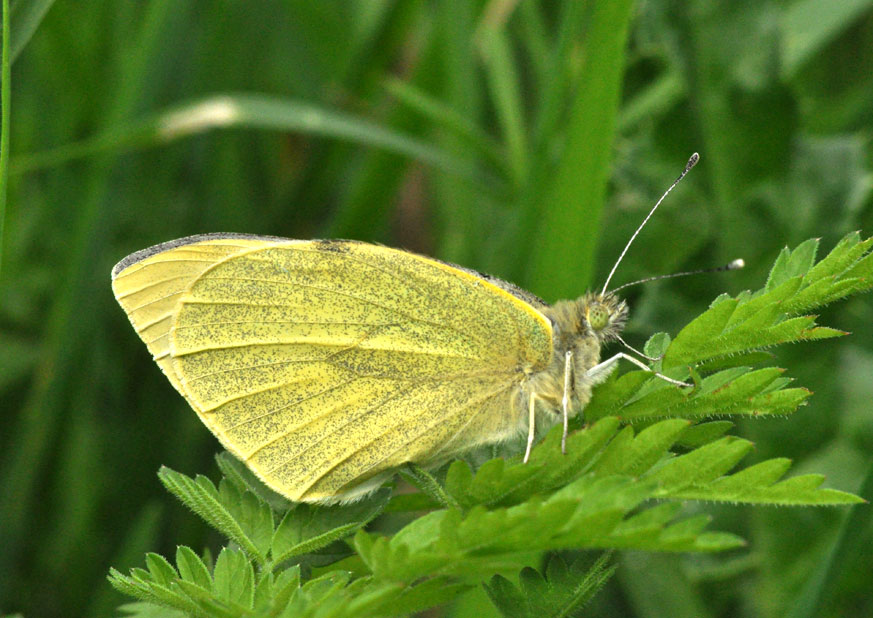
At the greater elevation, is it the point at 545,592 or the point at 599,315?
the point at 599,315

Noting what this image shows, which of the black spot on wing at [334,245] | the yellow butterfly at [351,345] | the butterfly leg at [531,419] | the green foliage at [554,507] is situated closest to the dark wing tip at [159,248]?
the yellow butterfly at [351,345]

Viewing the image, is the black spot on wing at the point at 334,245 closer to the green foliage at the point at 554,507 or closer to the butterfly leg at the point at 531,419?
the butterfly leg at the point at 531,419

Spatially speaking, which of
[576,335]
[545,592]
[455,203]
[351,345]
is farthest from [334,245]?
[455,203]

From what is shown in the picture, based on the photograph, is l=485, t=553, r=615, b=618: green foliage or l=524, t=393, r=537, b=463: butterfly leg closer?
l=485, t=553, r=615, b=618: green foliage

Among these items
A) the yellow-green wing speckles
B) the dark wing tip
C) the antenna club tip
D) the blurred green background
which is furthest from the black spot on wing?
the antenna club tip

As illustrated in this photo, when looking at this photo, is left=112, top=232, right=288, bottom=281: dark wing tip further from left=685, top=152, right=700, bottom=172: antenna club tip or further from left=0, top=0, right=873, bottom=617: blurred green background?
left=685, top=152, right=700, bottom=172: antenna club tip

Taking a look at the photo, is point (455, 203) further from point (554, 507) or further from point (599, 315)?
point (554, 507)
